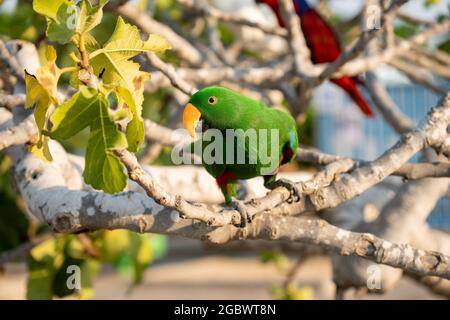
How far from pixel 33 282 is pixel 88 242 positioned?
1.59 feet

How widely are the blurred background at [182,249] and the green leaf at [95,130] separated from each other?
1.37 metres

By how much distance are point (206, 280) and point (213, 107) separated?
636 centimetres

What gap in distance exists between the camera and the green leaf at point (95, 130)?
3.53 ft

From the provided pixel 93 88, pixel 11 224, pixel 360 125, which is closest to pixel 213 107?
pixel 93 88

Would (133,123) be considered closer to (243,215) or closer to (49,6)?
(49,6)

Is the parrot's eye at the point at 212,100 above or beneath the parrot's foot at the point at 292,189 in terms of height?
above

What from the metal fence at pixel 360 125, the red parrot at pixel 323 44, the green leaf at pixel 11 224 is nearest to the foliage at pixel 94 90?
the green leaf at pixel 11 224

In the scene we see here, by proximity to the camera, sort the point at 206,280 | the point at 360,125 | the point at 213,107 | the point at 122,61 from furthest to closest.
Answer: the point at 360,125 < the point at 206,280 < the point at 213,107 < the point at 122,61

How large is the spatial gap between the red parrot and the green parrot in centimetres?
179

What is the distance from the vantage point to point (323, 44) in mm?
A: 3457

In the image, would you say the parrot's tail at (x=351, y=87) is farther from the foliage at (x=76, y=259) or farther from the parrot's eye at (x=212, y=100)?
the parrot's eye at (x=212, y=100)

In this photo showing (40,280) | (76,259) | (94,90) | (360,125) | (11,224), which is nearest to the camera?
(94,90)
